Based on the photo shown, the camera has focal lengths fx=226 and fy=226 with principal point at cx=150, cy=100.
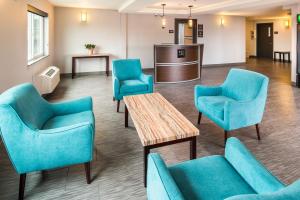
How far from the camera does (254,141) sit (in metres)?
3.08

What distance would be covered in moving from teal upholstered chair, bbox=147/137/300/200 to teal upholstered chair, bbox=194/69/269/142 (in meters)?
1.26

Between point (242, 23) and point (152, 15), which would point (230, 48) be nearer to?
point (242, 23)

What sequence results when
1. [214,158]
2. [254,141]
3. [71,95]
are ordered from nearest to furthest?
[214,158] → [254,141] → [71,95]

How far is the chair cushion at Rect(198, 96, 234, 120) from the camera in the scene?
9.68 ft

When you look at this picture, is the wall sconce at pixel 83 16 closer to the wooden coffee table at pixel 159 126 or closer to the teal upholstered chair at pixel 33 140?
the wooden coffee table at pixel 159 126

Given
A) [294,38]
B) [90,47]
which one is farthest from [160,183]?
[90,47]

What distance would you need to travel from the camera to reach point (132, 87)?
4371 millimetres

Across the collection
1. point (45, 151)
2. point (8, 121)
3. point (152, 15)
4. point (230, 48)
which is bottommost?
point (45, 151)

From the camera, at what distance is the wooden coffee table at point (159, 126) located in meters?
2.02

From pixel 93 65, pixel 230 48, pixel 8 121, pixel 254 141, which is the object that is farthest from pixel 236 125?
pixel 230 48

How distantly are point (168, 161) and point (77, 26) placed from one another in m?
7.52

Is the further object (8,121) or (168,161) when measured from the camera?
(168,161)

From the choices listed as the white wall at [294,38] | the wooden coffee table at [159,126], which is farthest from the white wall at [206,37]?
the wooden coffee table at [159,126]

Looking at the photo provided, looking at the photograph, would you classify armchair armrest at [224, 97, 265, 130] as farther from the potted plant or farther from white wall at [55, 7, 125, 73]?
white wall at [55, 7, 125, 73]
